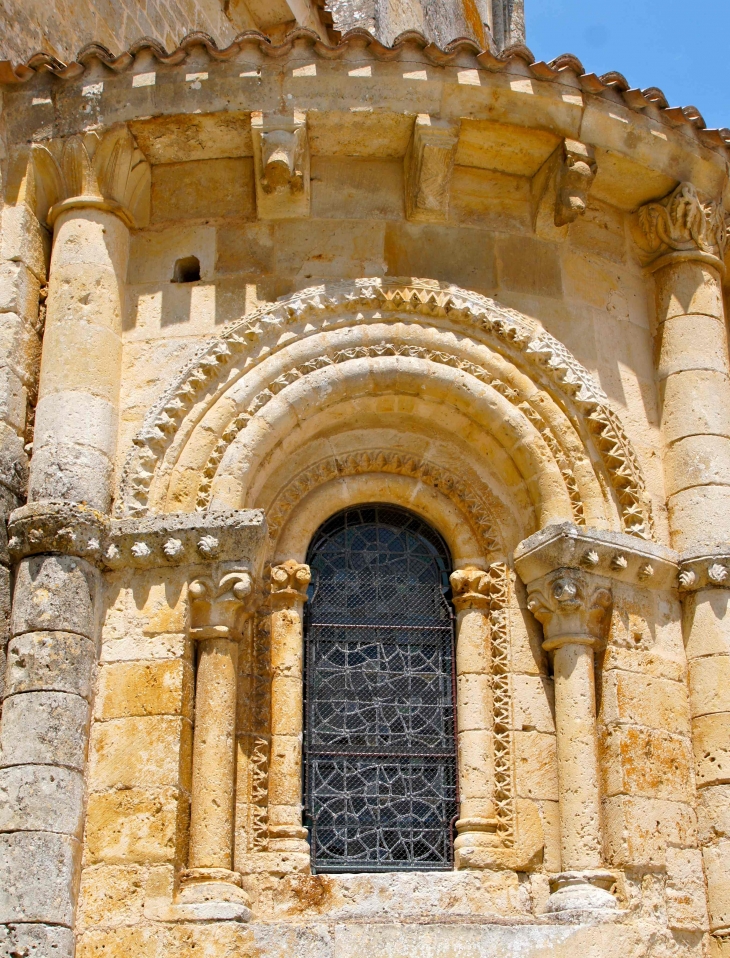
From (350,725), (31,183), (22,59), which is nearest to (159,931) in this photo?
(350,725)

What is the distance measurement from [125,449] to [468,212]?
2.65m

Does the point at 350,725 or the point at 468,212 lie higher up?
the point at 468,212

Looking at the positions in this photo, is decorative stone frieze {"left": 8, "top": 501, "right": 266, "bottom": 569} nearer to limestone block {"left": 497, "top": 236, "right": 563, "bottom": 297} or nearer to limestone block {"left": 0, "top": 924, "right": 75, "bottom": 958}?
limestone block {"left": 0, "top": 924, "right": 75, "bottom": 958}

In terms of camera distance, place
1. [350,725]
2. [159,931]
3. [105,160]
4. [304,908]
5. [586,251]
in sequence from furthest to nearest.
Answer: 1. [586,251]
2. [105,160]
3. [350,725]
4. [304,908]
5. [159,931]

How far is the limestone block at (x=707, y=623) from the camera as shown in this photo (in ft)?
23.8

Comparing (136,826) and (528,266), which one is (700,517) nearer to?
(528,266)

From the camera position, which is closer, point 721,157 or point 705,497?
point 705,497

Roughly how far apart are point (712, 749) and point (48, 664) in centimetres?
355

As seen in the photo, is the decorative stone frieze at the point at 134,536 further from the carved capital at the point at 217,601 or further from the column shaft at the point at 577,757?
the column shaft at the point at 577,757

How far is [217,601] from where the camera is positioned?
686 centimetres

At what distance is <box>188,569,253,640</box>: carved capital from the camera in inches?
269

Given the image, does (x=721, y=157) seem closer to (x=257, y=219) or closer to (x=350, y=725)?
(x=257, y=219)

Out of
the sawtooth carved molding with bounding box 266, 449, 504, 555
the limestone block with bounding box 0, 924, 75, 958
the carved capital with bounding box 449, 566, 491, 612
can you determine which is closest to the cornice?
the sawtooth carved molding with bounding box 266, 449, 504, 555

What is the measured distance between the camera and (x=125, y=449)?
288 inches
